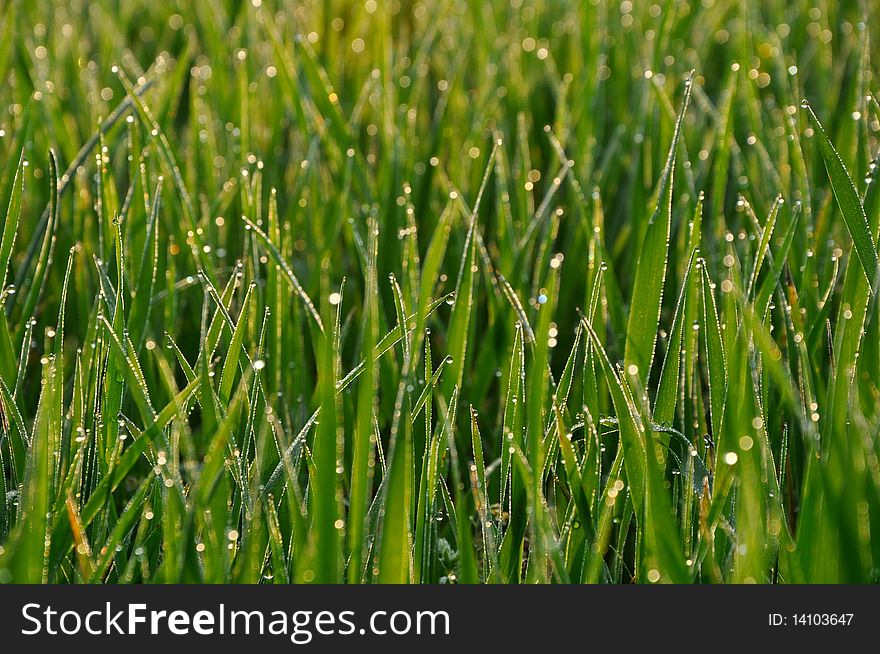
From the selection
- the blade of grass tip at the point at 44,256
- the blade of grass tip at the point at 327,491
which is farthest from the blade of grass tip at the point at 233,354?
the blade of grass tip at the point at 44,256

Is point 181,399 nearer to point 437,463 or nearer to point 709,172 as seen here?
point 437,463

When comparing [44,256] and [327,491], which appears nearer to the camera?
[327,491]

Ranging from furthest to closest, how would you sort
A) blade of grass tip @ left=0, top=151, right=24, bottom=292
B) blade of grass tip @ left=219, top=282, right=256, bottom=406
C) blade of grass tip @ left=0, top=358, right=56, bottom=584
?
blade of grass tip @ left=0, top=151, right=24, bottom=292 → blade of grass tip @ left=219, top=282, right=256, bottom=406 → blade of grass tip @ left=0, top=358, right=56, bottom=584

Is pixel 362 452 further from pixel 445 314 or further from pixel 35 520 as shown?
pixel 445 314

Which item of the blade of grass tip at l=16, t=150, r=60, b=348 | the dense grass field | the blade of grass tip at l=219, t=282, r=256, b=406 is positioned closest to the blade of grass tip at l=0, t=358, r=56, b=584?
the dense grass field

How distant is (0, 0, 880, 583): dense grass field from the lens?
2.10ft

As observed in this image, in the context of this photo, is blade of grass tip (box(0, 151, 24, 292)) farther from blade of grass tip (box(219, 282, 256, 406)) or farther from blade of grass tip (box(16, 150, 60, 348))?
blade of grass tip (box(219, 282, 256, 406))

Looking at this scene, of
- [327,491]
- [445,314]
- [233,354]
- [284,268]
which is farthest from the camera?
[445,314]

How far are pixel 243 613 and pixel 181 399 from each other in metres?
0.17

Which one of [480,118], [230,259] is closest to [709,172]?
[480,118]

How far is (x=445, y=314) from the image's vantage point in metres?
1.04

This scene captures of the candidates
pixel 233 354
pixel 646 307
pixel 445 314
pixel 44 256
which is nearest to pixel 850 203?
pixel 646 307

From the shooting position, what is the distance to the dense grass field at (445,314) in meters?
0.64

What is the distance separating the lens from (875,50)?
4.92 feet
